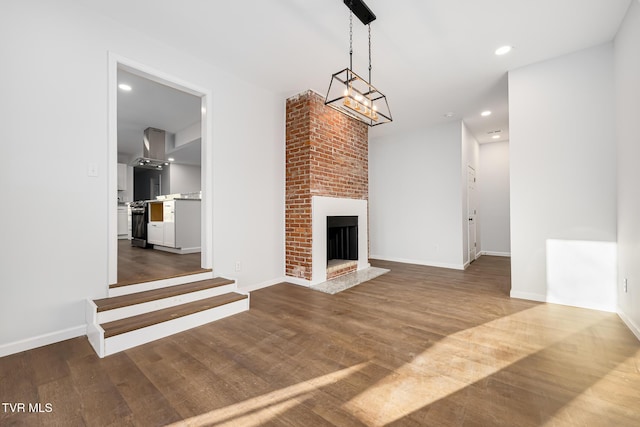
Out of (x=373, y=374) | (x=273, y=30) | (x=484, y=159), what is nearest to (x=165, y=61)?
(x=273, y=30)

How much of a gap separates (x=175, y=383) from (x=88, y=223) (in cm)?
161

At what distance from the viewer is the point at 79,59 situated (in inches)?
89.0

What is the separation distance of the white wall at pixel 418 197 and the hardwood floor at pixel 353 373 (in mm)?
2540

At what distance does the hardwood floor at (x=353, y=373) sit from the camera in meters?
1.35

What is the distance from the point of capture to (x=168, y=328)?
226cm

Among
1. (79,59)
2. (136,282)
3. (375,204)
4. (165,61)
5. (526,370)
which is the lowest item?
(526,370)

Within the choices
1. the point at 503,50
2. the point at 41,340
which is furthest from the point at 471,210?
the point at 41,340

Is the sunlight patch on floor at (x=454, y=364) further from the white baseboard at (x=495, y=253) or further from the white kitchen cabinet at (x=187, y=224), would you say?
the white kitchen cabinet at (x=187, y=224)

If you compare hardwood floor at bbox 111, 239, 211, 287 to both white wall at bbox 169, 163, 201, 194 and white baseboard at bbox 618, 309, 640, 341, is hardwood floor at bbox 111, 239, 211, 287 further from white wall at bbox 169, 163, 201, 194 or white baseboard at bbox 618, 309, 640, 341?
white wall at bbox 169, 163, 201, 194

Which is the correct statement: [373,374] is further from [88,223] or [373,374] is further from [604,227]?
[604,227]

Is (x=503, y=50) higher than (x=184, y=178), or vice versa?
(x=503, y=50)

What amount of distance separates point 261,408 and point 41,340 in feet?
6.30

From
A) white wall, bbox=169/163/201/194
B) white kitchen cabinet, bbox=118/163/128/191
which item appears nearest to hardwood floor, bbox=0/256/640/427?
white wall, bbox=169/163/201/194

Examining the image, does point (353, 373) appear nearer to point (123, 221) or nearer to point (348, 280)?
point (348, 280)
